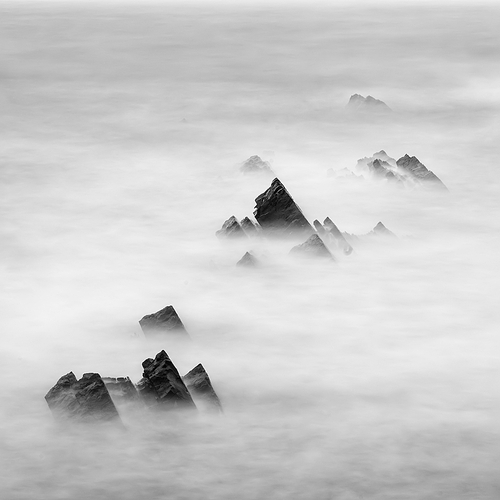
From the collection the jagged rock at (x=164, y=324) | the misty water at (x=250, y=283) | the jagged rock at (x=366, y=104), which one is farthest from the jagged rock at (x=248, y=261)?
the jagged rock at (x=366, y=104)

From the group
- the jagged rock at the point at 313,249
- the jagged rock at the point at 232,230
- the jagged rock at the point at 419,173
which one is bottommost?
the jagged rock at the point at 313,249

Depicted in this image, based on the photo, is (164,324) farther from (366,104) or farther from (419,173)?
(366,104)

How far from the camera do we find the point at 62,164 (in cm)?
3231

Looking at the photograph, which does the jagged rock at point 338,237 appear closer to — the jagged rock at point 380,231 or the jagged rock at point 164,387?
the jagged rock at point 380,231

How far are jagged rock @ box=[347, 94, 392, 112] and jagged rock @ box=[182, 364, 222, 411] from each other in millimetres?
24730

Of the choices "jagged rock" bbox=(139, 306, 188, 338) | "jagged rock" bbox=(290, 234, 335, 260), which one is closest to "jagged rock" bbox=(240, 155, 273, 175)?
"jagged rock" bbox=(290, 234, 335, 260)

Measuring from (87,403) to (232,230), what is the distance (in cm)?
993

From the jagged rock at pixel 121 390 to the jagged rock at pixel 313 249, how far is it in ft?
22.8

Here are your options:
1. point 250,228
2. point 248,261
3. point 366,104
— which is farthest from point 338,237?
point 366,104

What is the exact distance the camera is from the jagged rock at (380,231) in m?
23.1

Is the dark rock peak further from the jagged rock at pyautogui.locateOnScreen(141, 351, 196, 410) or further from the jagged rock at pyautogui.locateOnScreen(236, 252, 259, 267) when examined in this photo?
the jagged rock at pyautogui.locateOnScreen(141, 351, 196, 410)

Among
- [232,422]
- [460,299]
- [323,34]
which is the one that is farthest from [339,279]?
[323,34]

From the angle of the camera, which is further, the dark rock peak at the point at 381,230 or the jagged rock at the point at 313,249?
the dark rock peak at the point at 381,230

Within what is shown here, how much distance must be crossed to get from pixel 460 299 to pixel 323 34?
148 ft
